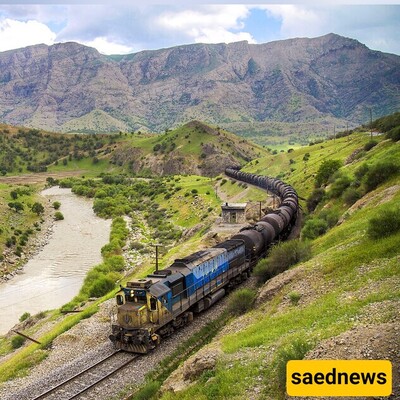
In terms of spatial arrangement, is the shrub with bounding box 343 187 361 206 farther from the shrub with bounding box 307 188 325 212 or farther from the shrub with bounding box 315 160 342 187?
the shrub with bounding box 315 160 342 187

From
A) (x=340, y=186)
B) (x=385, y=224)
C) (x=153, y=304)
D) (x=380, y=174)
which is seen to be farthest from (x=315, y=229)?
(x=153, y=304)

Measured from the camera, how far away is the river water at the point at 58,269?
2095 inches

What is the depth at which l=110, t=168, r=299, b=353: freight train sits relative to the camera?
25.0m

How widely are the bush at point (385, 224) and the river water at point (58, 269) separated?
37537mm

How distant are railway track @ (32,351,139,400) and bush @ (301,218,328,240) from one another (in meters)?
22.1

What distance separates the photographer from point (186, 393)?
1711 cm

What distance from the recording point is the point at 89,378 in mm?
22406

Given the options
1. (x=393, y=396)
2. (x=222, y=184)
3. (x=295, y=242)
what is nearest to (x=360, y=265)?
(x=295, y=242)

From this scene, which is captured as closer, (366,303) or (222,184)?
(366,303)

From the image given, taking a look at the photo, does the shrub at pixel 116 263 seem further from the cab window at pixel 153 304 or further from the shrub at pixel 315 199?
the cab window at pixel 153 304

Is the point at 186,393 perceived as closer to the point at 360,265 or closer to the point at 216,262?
the point at 360,265

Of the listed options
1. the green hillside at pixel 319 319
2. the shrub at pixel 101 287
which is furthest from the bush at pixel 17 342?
the green hillside at pixel 319 319

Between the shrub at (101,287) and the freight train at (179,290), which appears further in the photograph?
the shrub at (101,287)

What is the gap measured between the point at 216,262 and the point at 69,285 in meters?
32.9
